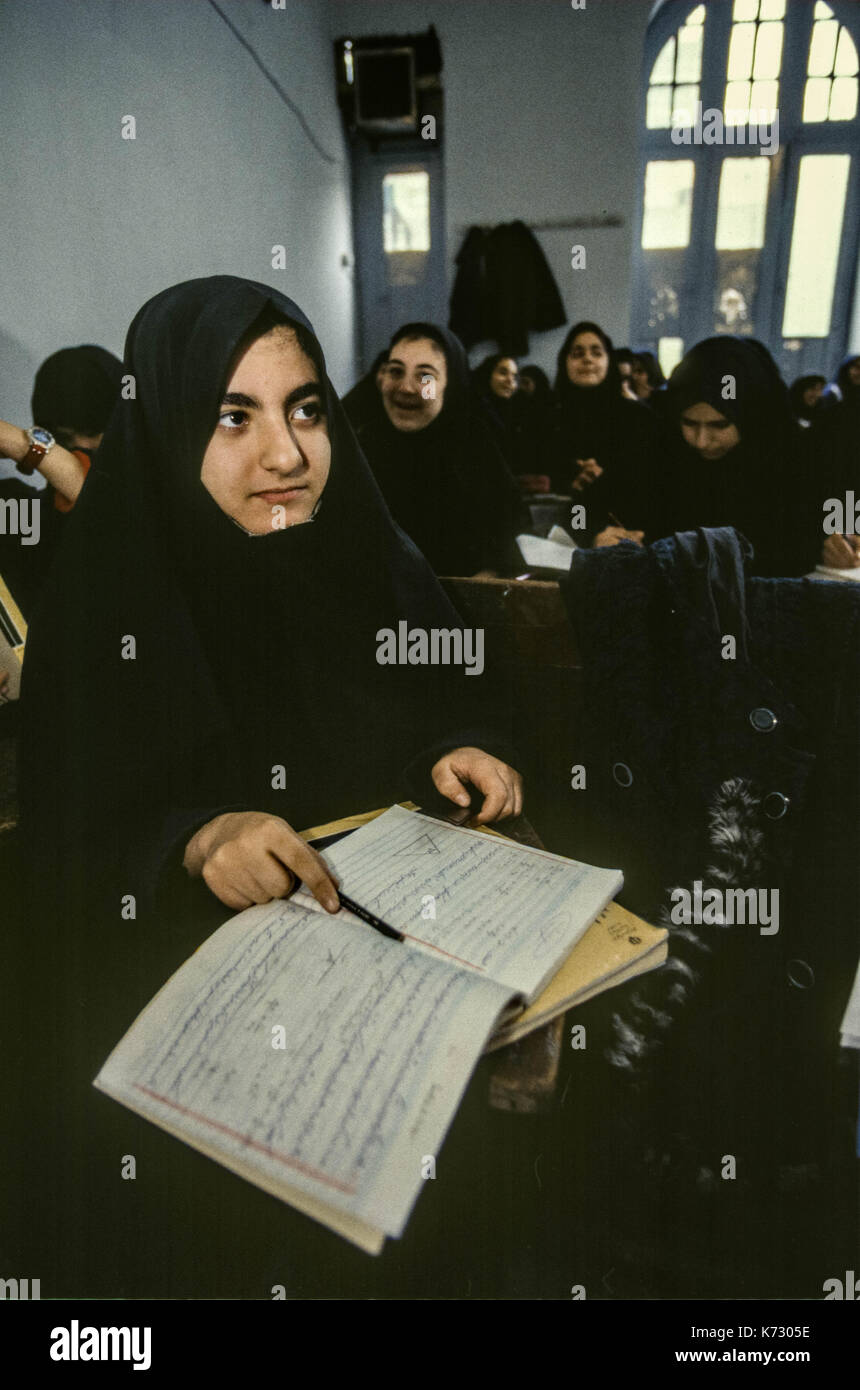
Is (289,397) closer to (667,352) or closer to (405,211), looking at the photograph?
(405,211)

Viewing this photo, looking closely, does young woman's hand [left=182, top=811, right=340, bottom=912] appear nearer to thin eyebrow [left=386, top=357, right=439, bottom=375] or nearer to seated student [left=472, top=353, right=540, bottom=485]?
thin eyebrow [left=386, top=357, right=439, bottom=375]

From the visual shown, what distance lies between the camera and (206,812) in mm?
741

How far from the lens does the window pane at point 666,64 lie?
0.97 m

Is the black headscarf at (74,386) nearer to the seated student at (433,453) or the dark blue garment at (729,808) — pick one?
the seated student at (433,453)

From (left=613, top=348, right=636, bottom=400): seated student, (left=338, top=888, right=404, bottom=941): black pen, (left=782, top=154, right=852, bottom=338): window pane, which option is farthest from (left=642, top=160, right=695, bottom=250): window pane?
(left=338, top=888, right=404, bottom=941): black pen

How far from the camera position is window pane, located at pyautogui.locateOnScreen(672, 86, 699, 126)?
101 centimetres

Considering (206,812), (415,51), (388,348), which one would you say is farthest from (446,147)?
(206,812)

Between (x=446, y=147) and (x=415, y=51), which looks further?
(x=446, y=147)

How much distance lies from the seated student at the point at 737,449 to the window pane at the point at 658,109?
0.51 metres

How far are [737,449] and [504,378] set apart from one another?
174 cm

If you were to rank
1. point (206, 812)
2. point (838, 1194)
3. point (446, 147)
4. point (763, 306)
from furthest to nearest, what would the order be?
point (763, 306) → point (446, 147) → point (838, 1194) → point (206, 812)

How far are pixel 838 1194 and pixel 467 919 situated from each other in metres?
0.96

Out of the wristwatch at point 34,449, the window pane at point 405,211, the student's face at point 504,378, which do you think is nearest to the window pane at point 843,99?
the window pane at point 405,211
